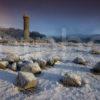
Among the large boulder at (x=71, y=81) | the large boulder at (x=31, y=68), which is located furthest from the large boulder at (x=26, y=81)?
the large boulder at (x=31, y=68)

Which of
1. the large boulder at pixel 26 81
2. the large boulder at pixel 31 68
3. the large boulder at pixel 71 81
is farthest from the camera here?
the large boulder at pixel 31 68

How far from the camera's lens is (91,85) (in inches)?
167

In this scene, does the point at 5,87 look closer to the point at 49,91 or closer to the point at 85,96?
the point at 49,91

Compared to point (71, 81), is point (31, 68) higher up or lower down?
higher up

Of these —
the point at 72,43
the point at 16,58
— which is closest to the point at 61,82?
the point at 16,58

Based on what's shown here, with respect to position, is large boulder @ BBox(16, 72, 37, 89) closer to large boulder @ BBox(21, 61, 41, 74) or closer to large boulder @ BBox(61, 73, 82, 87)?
large boulder @ BBox(61, 73, 82, 87)

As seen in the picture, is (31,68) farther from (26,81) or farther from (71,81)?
(71,81)

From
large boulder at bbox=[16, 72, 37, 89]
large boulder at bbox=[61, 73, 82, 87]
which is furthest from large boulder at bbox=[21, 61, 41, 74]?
large boulder at bbox=[61, 73, 82, 87]

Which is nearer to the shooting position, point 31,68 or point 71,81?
point 71,81

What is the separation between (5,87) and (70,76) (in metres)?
1.38

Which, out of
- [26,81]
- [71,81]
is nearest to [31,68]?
[26,81]

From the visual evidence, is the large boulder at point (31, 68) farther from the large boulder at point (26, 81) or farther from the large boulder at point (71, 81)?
the large boulder at point (71, 81)

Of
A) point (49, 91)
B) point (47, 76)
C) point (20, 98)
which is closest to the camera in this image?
point (20, 98)

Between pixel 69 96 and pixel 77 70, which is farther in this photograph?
pixel 77 70
